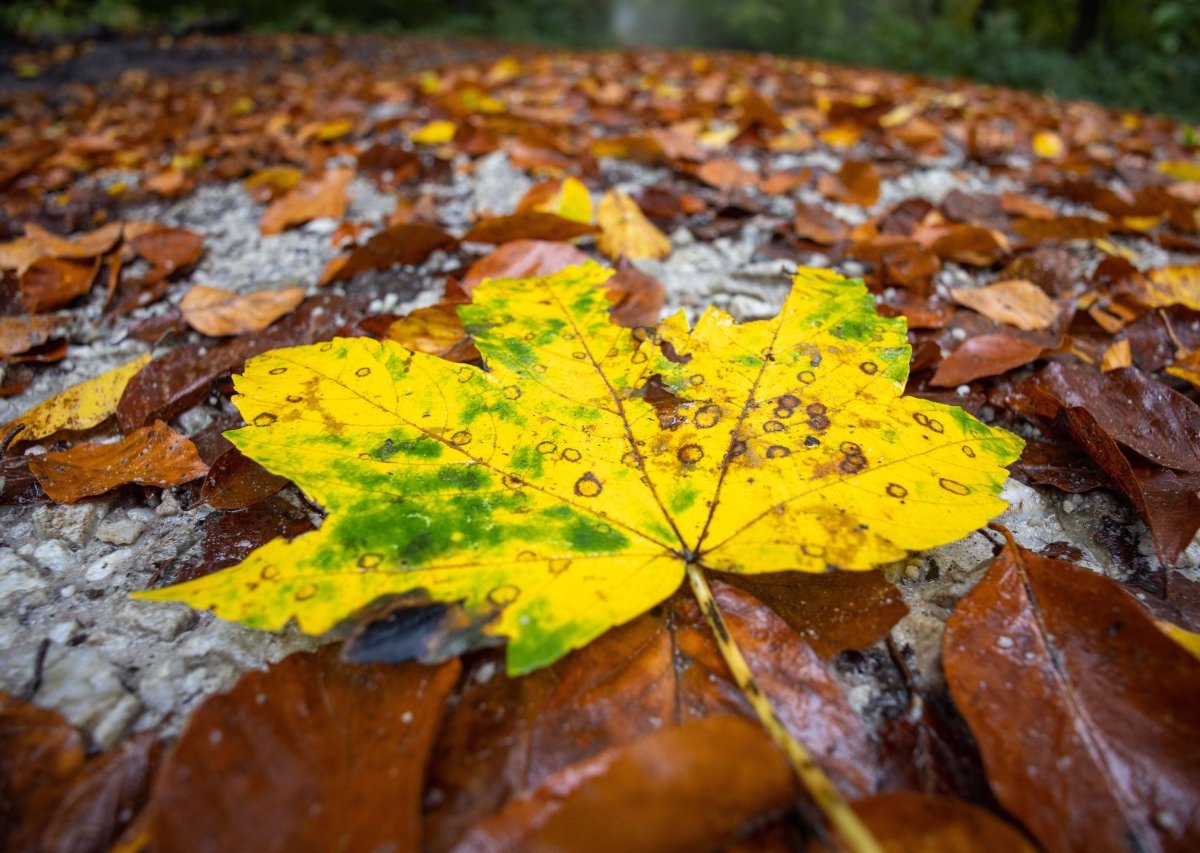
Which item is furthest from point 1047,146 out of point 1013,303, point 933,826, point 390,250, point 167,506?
→ point 167,506

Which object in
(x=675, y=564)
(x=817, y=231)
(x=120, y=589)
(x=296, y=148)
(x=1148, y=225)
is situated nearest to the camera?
(x=675, y=564)

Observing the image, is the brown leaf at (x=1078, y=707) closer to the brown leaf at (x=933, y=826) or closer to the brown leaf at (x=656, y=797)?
the brown leaf at (x=933, y=826)

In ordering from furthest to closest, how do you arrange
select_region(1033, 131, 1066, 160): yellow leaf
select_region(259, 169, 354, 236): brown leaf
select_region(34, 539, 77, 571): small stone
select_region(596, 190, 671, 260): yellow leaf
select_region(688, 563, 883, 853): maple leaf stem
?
select_region(1033, 131, 1066, 160): yellow leaf → select_region(259, 169, 354, 236): brown leaf → select_region(596, 190, 671, 260): yellow leaf → select_region(34, 539, 77, 571): small stone → select_region(688, 563, 883, 853): maple leaf stem

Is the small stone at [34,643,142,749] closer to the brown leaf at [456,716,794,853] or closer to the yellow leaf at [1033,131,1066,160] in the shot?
the brown leaf at [456,716,794,853]

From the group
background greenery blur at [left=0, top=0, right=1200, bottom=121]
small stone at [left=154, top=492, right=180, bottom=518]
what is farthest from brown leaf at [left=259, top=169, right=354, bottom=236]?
background greenery blur at [left=0, top=0, right=1200, bottom=121]

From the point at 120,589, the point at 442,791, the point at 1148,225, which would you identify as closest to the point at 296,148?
the point at 120,589

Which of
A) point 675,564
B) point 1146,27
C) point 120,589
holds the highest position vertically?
point 1146,27

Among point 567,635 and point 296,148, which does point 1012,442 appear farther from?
point 296,148
